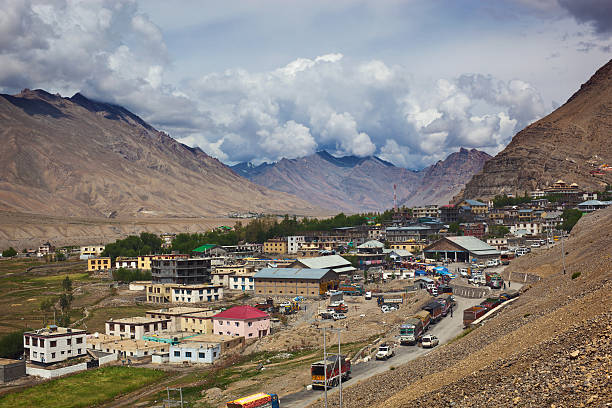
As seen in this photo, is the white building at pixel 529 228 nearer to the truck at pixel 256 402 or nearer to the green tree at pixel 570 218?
the green tree at pixel 570 218

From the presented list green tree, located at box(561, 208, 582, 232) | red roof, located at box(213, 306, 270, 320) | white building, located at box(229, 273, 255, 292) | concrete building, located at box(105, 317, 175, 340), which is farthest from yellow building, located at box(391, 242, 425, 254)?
Result: concrete building, located at box(105, 317, 175, 340)

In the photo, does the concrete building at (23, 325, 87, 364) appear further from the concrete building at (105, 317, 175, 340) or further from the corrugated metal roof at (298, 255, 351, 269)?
the corrugated metal roof at (298, 255, 351, 269)

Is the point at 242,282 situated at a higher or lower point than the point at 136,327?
higher

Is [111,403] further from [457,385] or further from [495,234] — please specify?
[495,234]

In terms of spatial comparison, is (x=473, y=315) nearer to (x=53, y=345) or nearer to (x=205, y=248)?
(x=53, y=345)

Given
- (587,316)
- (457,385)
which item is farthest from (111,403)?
(587,316)

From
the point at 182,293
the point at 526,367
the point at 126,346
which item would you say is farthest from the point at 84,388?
the point at 182,293
